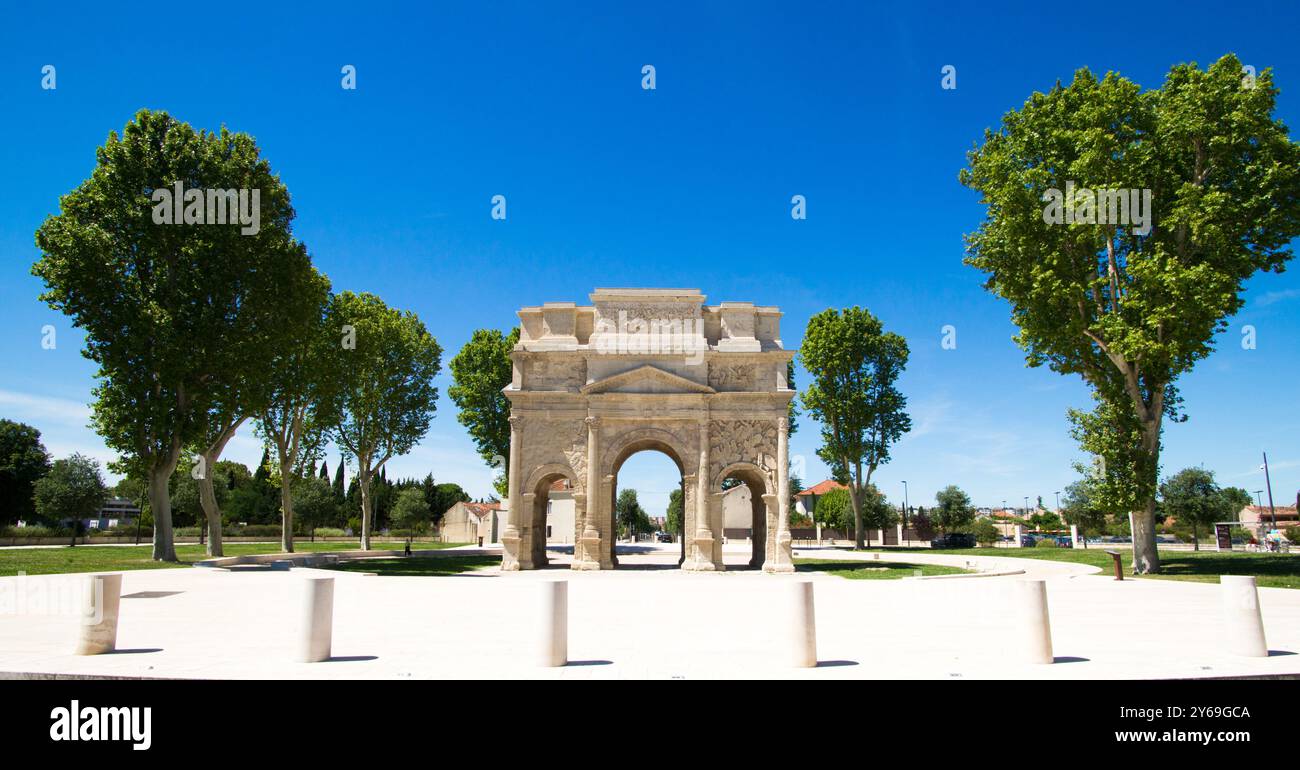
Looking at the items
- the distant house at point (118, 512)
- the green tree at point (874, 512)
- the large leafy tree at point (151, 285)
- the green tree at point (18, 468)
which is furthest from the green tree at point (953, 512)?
the distant house at point (118, 512)

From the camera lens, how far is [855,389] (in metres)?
49.5

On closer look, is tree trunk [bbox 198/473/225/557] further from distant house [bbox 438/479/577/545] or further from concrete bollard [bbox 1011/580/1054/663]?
concrete bollard [bbox 1011/580/1054/663]

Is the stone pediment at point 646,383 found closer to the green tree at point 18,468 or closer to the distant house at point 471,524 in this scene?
the distant house at point 471,524

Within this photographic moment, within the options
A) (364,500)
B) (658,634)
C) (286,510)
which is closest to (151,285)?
(286,510)

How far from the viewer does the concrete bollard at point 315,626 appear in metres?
8.66

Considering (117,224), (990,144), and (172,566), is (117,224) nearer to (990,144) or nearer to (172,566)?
(172,566)

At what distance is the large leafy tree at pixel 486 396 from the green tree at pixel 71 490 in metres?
30.3

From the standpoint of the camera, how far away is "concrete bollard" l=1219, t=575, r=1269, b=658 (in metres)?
8.83

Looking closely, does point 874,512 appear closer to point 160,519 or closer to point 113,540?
point 160,519

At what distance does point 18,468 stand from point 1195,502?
3767 inches

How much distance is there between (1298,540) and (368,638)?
6944 centimetres

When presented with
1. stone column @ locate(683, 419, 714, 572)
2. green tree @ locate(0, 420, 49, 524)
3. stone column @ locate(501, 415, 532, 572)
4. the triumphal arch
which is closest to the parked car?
the triumphal arch
